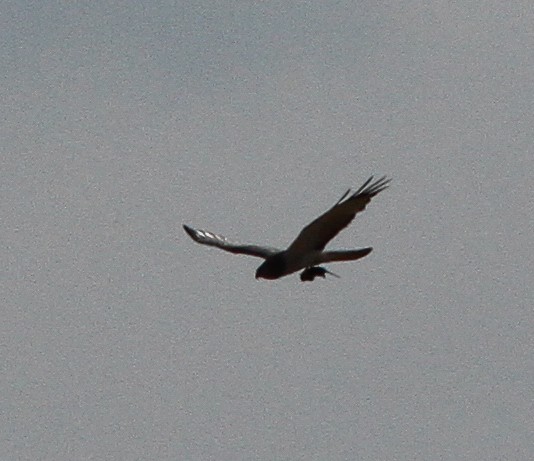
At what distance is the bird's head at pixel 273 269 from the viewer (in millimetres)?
34312

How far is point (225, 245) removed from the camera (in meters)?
36.9

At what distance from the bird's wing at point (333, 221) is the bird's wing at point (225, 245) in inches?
50.4

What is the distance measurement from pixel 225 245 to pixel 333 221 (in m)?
3.55

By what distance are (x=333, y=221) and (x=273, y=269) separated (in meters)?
1.33

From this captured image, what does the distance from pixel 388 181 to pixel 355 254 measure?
1.53m

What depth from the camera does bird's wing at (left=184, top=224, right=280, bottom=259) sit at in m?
35.6

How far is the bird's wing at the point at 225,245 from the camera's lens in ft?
117

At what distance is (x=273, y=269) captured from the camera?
113 ft

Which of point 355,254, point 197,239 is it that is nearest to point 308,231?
point 355,254

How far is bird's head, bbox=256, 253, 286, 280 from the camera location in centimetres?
3431

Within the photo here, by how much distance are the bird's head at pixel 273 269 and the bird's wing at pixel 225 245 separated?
73cm

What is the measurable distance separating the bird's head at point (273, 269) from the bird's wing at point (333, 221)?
429 mm

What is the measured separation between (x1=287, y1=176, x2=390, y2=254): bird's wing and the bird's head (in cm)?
43

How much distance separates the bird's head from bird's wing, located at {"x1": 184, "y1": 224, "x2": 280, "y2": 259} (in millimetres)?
734
